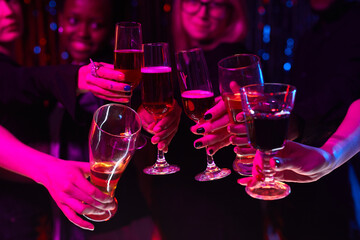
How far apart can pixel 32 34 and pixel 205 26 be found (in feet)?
10.9

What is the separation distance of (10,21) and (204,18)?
1.53m

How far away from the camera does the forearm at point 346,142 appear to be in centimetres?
125

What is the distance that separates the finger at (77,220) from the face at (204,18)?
229cm

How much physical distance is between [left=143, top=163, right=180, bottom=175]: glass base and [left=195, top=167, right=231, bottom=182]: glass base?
14 centimetres

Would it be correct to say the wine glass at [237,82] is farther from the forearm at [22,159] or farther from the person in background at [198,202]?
the forearm at [22,159]

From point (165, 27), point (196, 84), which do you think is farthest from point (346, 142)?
point (165, 27)

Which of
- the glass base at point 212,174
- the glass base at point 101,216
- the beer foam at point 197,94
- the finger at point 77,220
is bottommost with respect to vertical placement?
the glass base at point 212,174

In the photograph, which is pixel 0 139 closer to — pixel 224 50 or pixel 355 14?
pixel 224 50

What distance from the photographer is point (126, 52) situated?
1.42 meters

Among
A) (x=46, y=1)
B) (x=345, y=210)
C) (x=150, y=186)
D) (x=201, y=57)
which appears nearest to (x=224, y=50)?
(x=201, y=57)

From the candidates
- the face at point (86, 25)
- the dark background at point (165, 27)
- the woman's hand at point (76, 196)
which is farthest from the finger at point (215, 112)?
the dark background at point (165, 27)

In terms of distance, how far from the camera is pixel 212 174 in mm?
1368

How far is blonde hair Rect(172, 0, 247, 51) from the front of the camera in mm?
3068

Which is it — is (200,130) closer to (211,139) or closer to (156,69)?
(211,139)
